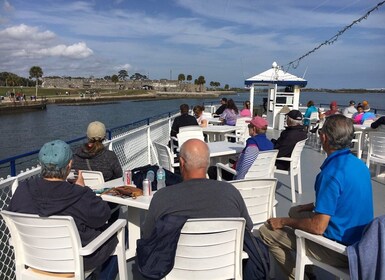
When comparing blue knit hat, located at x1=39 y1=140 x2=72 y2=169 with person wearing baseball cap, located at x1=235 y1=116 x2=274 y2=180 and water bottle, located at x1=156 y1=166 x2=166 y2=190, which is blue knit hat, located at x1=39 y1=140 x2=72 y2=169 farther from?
person wearing baseball cap, located at x1=235 y1=116 x2=274 y2=180

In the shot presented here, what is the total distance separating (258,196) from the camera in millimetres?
2496

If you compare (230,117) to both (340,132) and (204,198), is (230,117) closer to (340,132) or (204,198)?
(340,132)

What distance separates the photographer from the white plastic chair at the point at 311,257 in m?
1.80

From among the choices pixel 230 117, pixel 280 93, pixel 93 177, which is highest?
pixel 280 93

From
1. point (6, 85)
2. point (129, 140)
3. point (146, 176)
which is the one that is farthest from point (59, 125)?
point (6, 85)

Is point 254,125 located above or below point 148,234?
above

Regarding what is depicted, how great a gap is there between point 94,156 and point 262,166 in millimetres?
1670

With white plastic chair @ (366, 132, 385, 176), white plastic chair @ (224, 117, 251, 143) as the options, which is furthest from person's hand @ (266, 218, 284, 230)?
white plastic chair @ (224, 117, 251, 143)

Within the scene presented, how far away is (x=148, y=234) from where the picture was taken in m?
1.85

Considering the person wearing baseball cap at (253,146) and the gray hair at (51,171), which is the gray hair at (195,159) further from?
the person wearing baseball cap at (253,146)

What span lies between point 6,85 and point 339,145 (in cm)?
11663

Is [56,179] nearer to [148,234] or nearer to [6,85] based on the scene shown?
[148,234]

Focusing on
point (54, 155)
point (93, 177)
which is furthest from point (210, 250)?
point (93, 177)

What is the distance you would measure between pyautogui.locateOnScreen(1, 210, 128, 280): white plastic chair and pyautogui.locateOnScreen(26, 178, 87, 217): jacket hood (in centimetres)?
9
